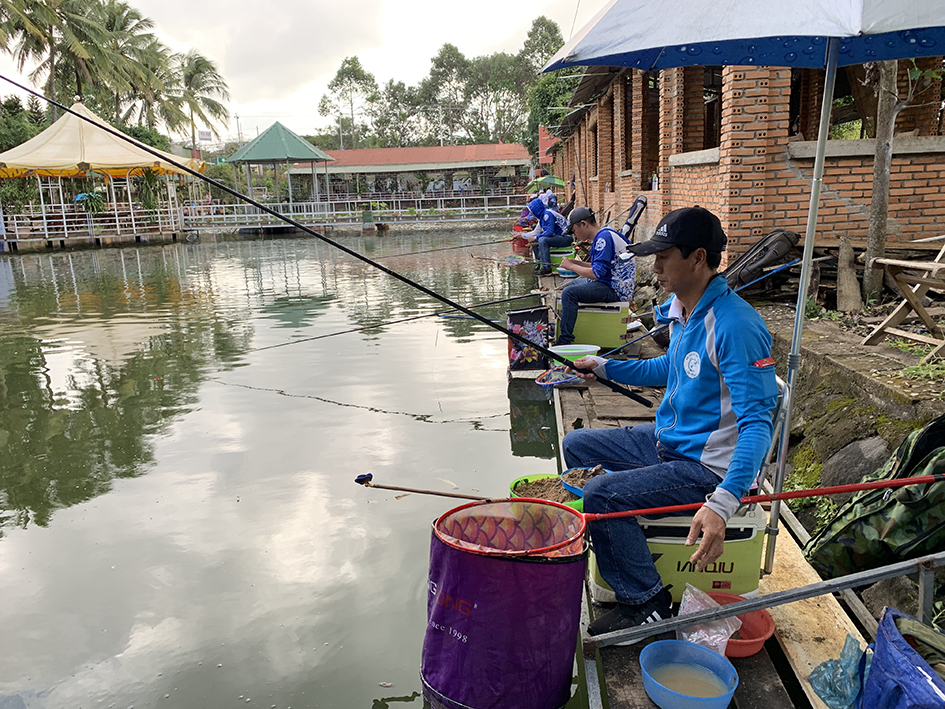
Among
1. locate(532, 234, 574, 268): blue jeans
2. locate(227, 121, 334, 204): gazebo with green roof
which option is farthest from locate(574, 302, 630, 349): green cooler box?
locate(227, 121, 334, 204): gazebo with green roof

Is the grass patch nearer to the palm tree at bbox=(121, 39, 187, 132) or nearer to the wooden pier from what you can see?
the wooden pier

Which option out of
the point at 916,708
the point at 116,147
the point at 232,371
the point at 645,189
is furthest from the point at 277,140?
the point at 916,708

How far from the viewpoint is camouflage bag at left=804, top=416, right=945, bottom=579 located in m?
2.55

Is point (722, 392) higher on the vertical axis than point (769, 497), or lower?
higher

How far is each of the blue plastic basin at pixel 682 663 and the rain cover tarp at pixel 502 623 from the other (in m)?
0.28

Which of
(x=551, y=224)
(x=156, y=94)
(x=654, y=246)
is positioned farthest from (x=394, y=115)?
(x=654, y=246)

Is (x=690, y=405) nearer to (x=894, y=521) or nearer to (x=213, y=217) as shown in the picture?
Result: (x=894, y=521)

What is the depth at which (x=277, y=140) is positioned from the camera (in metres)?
34.4

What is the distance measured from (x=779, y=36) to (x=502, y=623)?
199 cm

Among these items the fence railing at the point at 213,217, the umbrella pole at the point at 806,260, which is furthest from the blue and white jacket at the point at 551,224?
the fence railing at the point at 213,217

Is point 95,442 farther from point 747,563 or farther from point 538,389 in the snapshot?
point 747,563

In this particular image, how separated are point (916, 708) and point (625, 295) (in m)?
5.49

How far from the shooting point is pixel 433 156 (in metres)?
42.9

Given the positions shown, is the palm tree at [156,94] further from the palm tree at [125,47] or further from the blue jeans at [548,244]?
the blue jeans at [548,244]
